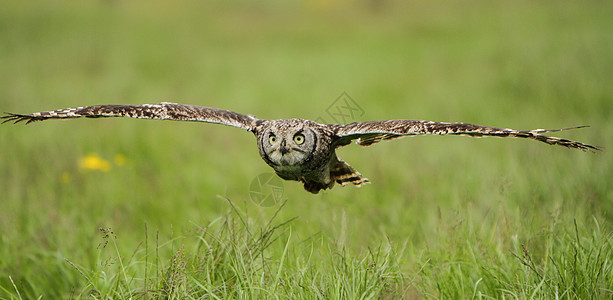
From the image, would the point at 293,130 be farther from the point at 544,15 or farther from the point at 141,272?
the point at 544,15

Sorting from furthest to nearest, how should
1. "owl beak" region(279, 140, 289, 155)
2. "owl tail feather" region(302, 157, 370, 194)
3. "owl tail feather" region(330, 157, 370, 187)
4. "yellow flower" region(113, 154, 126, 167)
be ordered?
"yellow flower" region(113, 154, 126, 167) → "owl tail feather" region(330, 157, 370, 187) → "owl tail feather" region(302, 157, 370, 194) → "owl beak" region(279, 140, 289, 155)

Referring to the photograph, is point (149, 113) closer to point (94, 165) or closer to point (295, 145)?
point (295, 145)

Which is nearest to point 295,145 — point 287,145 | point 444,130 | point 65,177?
point 287,145

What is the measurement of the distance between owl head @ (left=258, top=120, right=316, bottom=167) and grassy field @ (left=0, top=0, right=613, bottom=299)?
0.53m

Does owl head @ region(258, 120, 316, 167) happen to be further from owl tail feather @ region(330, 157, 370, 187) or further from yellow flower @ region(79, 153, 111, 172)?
yellow flower @ region(79, 153, 111, 172)

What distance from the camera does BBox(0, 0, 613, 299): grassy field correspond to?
3943 millimetres

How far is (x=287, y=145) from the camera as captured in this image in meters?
4.12

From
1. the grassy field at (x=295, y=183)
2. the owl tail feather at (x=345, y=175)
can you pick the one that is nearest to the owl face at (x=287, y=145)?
the grassy field at (x=295, y=183)

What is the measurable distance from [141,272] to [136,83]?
1035 centimetres

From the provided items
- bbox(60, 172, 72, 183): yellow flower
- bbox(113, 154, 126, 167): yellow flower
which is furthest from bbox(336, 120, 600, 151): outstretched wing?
bbox(113, 154, 126, 167): yellow flower

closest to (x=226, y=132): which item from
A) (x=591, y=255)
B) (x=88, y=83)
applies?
(x=88, y=83)

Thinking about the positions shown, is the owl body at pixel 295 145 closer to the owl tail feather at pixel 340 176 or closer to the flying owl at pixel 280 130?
A: the flying owl at pixel 280 130

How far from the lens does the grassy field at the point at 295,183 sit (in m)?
3.94

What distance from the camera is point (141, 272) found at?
5.10m
